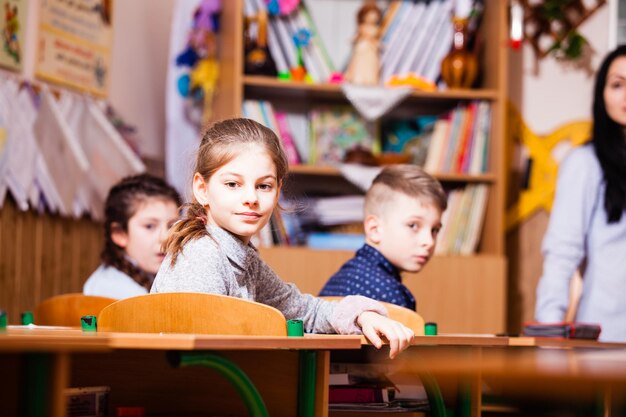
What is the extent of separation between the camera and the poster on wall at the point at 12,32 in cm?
305

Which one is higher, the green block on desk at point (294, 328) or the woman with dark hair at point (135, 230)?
the woman with dark hair at point (135, 230)

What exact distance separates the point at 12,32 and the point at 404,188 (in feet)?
5.25

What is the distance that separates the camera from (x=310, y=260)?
3.37 m

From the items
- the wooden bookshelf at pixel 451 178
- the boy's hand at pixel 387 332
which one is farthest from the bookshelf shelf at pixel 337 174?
the boy's hand at pixel 387 332

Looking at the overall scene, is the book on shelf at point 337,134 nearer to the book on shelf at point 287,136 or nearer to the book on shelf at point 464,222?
the book on shelf at point 287,136

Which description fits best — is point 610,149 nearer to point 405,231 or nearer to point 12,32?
point 405,231

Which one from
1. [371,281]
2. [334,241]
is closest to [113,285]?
[371,281]

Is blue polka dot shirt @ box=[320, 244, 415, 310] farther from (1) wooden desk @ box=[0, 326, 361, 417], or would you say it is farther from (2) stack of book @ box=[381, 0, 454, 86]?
(2) stack of book @ box=[381, 0, 454, 86]

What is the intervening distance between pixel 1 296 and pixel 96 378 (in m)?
1.86

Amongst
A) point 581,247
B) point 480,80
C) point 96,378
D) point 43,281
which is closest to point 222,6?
point 480,80

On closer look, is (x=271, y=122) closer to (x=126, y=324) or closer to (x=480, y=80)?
(x=480, y=80)

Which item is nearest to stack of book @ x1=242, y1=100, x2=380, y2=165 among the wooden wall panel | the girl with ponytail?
the wooden wall panel

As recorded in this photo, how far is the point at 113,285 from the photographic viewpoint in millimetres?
2498

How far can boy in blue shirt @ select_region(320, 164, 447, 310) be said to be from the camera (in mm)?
2102
